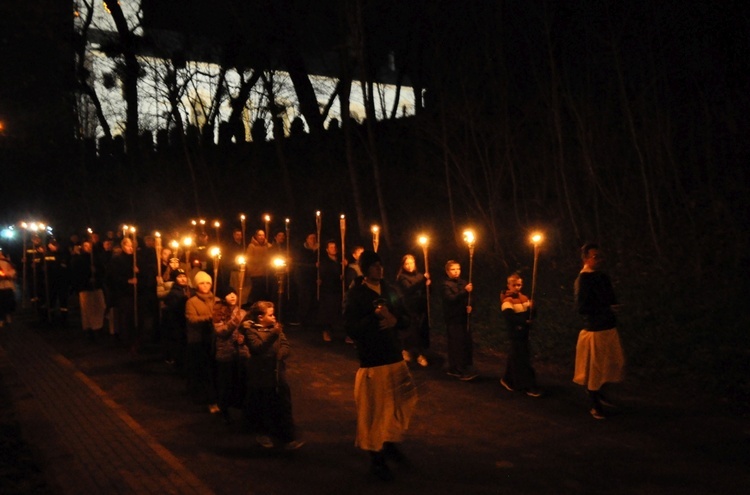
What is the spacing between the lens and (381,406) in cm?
732

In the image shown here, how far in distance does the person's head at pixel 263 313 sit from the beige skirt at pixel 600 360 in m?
3.43

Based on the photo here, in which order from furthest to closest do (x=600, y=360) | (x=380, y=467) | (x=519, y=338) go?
(x=519, y=338)
(x=600, y=360)
(x=380, y=467)

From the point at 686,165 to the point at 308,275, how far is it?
782 cm

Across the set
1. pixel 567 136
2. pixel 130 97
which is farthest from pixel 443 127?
pixel 130 97

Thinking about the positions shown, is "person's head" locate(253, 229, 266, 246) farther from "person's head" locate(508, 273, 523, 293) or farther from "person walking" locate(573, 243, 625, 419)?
"person walking" locate(573, 243, 625, 419)

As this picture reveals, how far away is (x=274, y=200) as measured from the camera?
26922mm

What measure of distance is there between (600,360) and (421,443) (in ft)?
7.28

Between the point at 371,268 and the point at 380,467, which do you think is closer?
the point at 380,467

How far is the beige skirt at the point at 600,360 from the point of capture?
9.12 metres

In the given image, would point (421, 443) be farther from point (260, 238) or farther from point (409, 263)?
point (260, 238)

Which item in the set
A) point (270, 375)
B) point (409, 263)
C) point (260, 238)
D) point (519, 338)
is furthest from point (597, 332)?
point (260, 238)

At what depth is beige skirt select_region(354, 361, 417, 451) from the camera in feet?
23.9

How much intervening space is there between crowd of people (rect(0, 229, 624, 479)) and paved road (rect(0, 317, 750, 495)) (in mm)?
356

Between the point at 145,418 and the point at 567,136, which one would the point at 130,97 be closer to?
the point at 567,136
